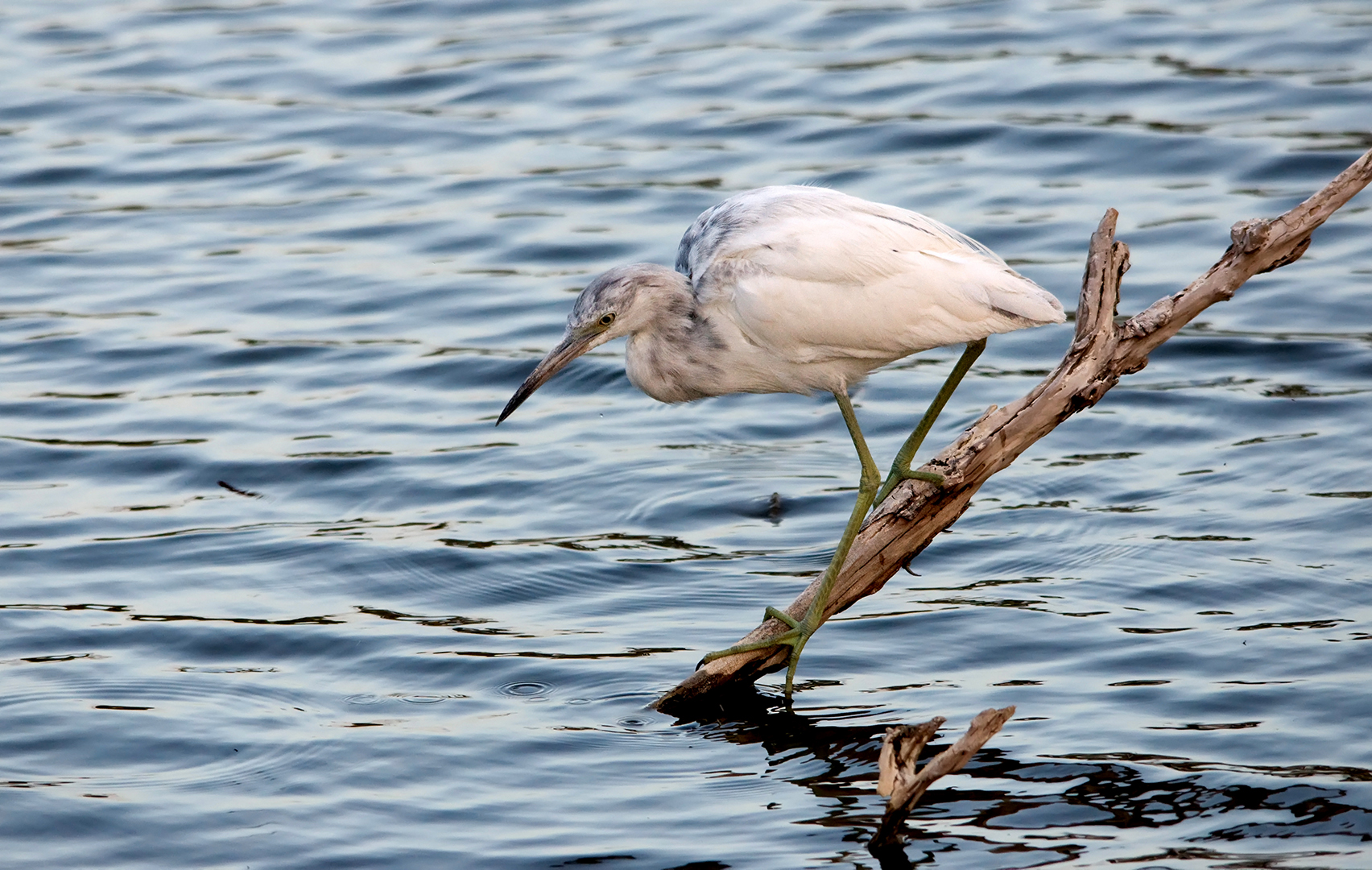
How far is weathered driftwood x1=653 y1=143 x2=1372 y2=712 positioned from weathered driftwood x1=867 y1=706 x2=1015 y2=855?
0.91m

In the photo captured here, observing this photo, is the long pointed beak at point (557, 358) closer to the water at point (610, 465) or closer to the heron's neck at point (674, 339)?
the heron's neck at point (674, 339)

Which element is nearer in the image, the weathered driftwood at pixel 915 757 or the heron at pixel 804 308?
the weathered driftwood at pixel 915 757

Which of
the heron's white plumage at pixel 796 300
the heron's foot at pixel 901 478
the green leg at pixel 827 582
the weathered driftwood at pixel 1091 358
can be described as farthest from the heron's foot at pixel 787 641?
the heron's white plumage at pixel 796 300

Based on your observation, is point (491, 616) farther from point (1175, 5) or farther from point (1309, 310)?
point (1175, 5)

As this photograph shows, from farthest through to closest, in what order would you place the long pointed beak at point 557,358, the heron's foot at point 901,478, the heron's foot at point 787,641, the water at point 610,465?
1. the long pointed beak at point 557,358
2. the heron's foot at point 787,641
3. the water at point 610,465
4. the heron's foot at point 901,478

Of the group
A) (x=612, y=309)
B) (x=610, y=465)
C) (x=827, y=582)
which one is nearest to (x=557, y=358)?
(x=612, y=309)

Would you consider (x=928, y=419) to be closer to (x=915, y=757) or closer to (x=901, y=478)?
(x=901, y=478)

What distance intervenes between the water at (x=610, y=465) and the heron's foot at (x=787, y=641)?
31 centimetres

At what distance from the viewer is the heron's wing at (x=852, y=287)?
19.3 ft

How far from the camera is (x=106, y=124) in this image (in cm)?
1369

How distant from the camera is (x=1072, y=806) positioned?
5.61 meters

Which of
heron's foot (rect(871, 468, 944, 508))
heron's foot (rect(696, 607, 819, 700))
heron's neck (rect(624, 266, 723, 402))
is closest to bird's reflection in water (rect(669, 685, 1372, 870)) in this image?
heron's foot (rect(696, 607, 819, 700))

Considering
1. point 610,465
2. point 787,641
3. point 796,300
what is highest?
point 796,300

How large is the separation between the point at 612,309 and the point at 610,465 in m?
2.71
